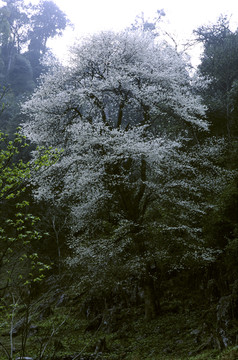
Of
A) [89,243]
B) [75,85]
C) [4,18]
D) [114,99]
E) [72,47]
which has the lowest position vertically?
[89,243]

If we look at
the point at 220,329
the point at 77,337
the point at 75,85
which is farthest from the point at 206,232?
the point at 75,85

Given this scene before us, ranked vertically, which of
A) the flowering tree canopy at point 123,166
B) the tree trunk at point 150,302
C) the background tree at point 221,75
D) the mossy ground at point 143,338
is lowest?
the mossy ground at point 143,338

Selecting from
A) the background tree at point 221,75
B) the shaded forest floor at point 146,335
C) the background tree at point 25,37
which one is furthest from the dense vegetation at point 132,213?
the background tree at point 25,37

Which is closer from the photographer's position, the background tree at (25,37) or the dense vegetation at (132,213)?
the dense vegetation at (132,213)

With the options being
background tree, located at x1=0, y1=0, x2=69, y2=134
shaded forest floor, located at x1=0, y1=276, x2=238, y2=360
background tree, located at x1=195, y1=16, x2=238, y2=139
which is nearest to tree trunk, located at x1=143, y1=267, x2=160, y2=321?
shaded forest floor, located at x1=0, y1=276, x2=238, y2=360

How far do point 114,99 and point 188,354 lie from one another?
1170cm

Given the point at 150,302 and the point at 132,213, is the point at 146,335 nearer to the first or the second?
the point at 150,302

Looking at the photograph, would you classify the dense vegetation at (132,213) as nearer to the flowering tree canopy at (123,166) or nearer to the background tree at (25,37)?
the flowering tree canopy at (123,166)

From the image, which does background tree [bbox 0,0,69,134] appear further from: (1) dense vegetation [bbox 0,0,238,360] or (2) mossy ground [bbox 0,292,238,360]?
(2) mossy ground [bbox 0,292,238,360]

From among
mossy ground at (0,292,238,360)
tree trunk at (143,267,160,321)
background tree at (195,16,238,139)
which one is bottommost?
mossy ground at (0,292,238,360)

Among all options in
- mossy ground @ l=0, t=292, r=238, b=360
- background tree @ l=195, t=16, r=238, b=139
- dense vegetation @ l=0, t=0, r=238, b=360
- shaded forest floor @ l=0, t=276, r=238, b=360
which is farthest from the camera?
background tree @ l=195, t=16, r=238, b=139

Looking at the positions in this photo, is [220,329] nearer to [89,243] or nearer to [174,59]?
[89,243]

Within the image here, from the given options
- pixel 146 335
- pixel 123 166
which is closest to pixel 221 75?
pixel 123 166

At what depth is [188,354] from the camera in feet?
27.6
